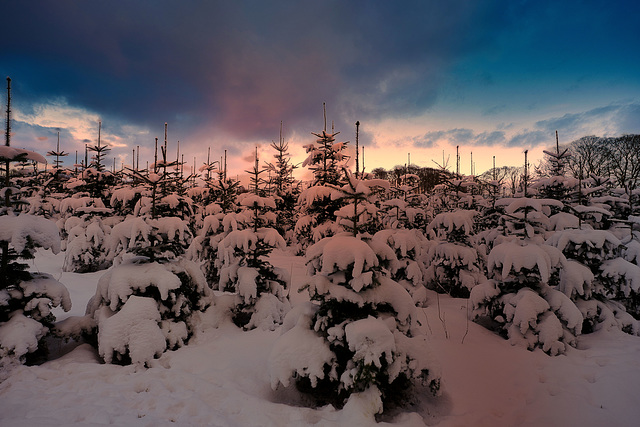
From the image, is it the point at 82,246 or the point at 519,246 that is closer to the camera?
the point at 519,246

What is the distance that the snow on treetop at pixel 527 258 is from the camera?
5.20m

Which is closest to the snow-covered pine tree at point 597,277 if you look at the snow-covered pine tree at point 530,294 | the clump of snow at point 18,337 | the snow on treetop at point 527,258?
the snow-covered pine tree at point 530,294

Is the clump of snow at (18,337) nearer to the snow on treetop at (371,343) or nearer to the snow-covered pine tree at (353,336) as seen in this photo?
the snow-covered pine tree at (353,336)

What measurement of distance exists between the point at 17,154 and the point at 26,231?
3.98 ft

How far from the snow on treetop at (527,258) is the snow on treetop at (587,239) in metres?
1.06

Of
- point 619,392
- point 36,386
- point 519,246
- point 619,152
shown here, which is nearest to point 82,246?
point 36,386

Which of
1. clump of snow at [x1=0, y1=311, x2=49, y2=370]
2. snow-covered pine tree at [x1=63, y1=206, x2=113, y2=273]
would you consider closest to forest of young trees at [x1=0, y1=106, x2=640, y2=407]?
clump of snow at [x1=0, y1=311, x2=49, y2=370]

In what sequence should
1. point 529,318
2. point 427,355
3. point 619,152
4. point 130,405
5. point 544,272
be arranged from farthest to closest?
point 619,152
point 529,318
point 544,272
point 427,355
point 130,405

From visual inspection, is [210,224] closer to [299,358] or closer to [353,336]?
[299,358]

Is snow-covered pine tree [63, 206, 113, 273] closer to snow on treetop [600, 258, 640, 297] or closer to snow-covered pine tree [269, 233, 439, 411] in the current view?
snow-covered pine tree [269, 233, 439, 411]

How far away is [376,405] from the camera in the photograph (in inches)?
143

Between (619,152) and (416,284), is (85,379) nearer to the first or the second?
(416,284)

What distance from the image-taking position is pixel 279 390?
4.54 metres

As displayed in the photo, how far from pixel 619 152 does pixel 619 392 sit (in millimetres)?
34871
